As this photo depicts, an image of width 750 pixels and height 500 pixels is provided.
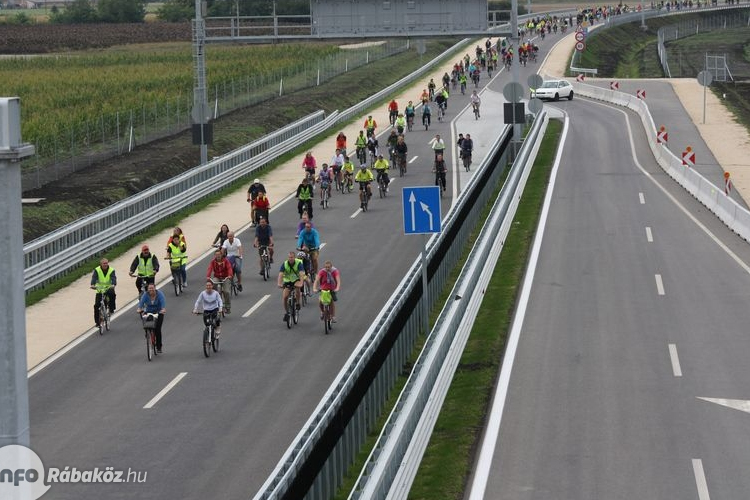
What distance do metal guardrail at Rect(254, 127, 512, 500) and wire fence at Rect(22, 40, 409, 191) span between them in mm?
19674

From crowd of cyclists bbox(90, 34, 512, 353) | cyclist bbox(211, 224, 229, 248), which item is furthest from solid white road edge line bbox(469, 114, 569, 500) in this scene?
cyclist bbox(211, 224, 229, 248)

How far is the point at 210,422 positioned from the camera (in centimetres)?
1895

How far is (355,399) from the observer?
53.4ft

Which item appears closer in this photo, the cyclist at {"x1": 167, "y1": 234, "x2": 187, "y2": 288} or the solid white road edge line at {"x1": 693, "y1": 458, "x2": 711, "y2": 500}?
the solid white road edge line at {"x1": 693, "y1": 458, "x2": 711, "y2": 500}

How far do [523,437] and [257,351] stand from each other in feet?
23.1

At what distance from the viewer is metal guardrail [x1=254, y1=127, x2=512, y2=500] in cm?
1320

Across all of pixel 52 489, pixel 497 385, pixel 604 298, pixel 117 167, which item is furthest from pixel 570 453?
pixel 117 167

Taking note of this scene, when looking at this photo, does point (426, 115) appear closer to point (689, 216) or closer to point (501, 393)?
point (689, 216)

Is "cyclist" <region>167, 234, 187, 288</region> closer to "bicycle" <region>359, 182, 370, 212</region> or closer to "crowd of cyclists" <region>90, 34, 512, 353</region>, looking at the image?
"crowd of cyclists" <region>90, 34, 512, 353</region>

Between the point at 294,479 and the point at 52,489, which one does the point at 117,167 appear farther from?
the point at 294,479

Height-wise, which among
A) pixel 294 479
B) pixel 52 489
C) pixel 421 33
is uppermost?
pixel 421 33

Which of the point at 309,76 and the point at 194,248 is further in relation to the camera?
the point at 309,76

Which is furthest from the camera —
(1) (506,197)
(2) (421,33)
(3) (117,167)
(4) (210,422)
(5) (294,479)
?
(2) (421,33)

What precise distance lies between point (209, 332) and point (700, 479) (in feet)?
32.1
